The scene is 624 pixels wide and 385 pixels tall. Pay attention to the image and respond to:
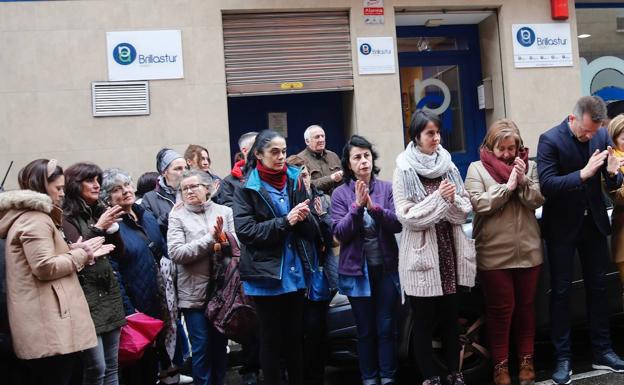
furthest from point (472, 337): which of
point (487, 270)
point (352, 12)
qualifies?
point (352, 12)

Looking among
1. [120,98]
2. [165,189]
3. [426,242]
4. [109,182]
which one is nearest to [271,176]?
[426,242]

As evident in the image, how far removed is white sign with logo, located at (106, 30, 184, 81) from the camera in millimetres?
8688

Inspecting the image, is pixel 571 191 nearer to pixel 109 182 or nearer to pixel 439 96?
pixel 109 182

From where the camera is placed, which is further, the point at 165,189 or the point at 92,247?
the point at 165,189

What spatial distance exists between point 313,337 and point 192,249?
3.65 ft

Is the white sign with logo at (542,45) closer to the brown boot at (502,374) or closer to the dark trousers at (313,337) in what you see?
the brown boot at (502,374)

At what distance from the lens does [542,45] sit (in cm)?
998

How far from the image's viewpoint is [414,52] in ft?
34.1

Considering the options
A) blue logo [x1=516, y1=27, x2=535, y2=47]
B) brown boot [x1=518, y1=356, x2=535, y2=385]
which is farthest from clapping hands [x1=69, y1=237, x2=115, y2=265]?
blue logo [x1=516, y1=27, x2=535, y2=47]

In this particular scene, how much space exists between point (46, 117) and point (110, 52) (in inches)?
48.3

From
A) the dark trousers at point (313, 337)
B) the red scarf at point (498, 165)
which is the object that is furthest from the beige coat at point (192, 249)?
the red scarf at point (498, 165)

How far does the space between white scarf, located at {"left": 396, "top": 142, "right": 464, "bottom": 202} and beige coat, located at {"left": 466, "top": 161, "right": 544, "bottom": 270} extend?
9.3 inches

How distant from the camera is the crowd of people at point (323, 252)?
3812 millimetres

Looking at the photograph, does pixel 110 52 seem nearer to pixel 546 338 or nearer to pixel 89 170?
pixel 89 170
